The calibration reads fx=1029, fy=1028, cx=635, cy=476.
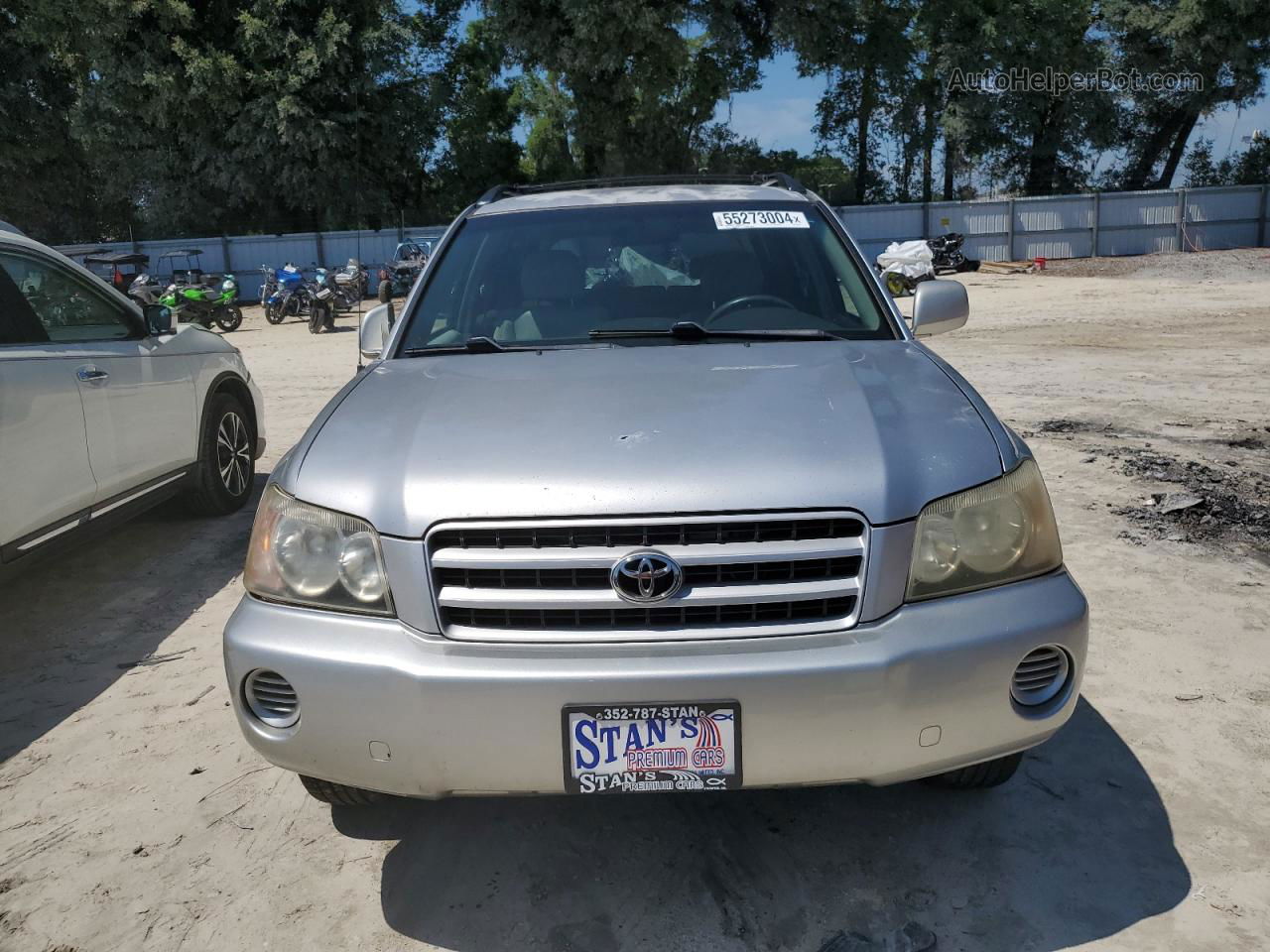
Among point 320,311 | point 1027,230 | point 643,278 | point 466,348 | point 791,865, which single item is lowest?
point 791,865

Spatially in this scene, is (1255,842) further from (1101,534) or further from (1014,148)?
(1014,148)

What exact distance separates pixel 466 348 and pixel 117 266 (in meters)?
19.8

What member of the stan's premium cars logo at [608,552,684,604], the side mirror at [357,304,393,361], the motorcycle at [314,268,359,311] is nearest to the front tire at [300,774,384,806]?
the stan's premium cars logo at [608,552,684,604]

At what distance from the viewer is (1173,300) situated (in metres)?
18.2

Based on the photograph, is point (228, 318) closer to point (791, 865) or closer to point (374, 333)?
point (374, 333)

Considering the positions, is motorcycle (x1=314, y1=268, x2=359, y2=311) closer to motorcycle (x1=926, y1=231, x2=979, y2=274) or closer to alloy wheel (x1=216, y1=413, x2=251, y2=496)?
motorcycle (x1=926, y1=231, x2=979, y2=274)

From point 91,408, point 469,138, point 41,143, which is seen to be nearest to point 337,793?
point 91,408

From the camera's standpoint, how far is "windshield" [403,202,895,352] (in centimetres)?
337

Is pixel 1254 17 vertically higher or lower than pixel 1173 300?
higher

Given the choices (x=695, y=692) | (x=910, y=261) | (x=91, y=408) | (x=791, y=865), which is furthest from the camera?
(x=910, y=261)

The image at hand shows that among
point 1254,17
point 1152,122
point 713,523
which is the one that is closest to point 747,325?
point 713,523

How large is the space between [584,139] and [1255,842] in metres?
31.0

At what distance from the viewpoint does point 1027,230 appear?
29.7 metres

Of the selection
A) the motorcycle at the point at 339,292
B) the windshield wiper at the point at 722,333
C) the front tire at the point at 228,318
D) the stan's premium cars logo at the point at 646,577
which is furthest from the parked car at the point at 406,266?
the stan's premium cars logo at the point at 646,577
